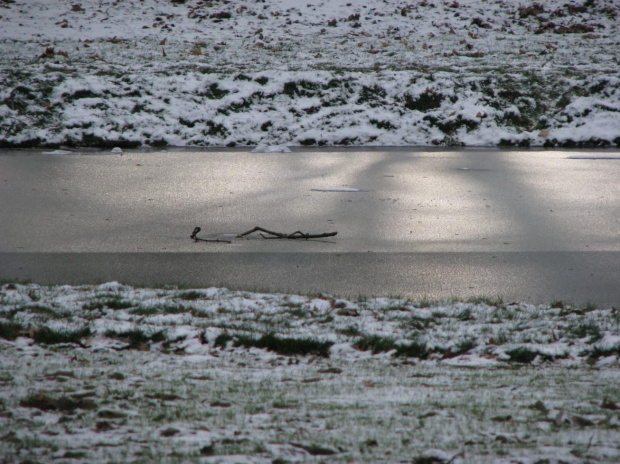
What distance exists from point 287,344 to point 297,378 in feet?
2.06

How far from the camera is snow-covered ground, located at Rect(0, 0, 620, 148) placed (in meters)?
13.8

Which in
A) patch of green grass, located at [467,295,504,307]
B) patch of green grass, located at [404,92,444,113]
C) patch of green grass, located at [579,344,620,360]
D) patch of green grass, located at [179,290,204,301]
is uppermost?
patch of green grass, located at [404,92,444,113]

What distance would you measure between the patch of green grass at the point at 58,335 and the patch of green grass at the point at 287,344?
0.97m

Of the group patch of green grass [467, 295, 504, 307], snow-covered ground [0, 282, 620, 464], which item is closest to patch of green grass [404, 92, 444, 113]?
patch of green grass [467, 295, 504, 307]

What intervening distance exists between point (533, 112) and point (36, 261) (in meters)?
11.6

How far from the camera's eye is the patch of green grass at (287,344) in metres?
4.12

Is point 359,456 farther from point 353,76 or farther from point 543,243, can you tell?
point 353,76

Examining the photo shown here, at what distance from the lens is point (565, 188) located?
922 centimetres

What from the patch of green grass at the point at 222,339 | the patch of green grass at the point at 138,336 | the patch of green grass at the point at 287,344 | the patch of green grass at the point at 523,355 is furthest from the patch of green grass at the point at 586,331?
the patch of green grass at the point at 138,336

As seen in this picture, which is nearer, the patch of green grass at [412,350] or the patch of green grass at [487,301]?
the patch of green grass at [412,350]

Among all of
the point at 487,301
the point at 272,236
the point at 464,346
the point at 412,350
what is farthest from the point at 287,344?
the point at 272,236

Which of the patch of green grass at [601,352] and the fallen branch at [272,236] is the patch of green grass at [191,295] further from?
the patch of green grass at [601,352]

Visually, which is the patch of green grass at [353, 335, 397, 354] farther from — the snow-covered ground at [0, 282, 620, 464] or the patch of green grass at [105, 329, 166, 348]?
the patch of green grass at [105, 329, 166, 348]

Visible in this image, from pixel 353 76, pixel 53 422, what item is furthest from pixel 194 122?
pixel 53 422
